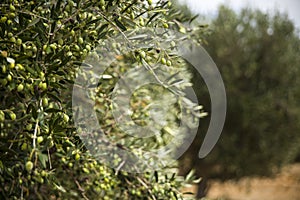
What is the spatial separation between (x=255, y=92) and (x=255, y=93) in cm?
3

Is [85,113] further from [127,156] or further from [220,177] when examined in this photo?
[220,177]

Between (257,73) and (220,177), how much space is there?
2.74m

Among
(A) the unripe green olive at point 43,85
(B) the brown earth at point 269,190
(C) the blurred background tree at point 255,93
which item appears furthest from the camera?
(B) the brown earth at point 269,190

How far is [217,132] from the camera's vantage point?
3.38 m

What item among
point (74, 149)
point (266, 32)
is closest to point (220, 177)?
point (266, 32)

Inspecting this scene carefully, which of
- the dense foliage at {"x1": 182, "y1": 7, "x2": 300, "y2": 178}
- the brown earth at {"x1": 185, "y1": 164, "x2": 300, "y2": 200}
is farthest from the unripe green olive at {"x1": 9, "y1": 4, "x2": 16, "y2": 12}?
the brown earth at {"x1": 185, "y1": 164, "x2": 300, "y2": 200}

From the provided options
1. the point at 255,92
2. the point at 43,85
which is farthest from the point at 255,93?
the point at 43,85

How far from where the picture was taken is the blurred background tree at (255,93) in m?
11.3

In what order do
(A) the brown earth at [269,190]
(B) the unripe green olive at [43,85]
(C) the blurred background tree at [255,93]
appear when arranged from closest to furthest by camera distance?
(B) the unripe green olive at [43,85]
(C) the blurred background tree at [255,93]
(A) the brown earth at [269,190]

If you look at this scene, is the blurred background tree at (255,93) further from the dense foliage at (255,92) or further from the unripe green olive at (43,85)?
the unripe green olive at (43,85)

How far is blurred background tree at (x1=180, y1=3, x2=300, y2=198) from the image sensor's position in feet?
37.2

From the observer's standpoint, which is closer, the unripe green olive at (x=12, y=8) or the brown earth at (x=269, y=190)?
the unripe green olive at (x=12, y=8)

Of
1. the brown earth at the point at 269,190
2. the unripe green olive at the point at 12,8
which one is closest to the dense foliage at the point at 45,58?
the unripe green olive at the point at 12,8

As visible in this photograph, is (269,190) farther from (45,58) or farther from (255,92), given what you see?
(45,58)
